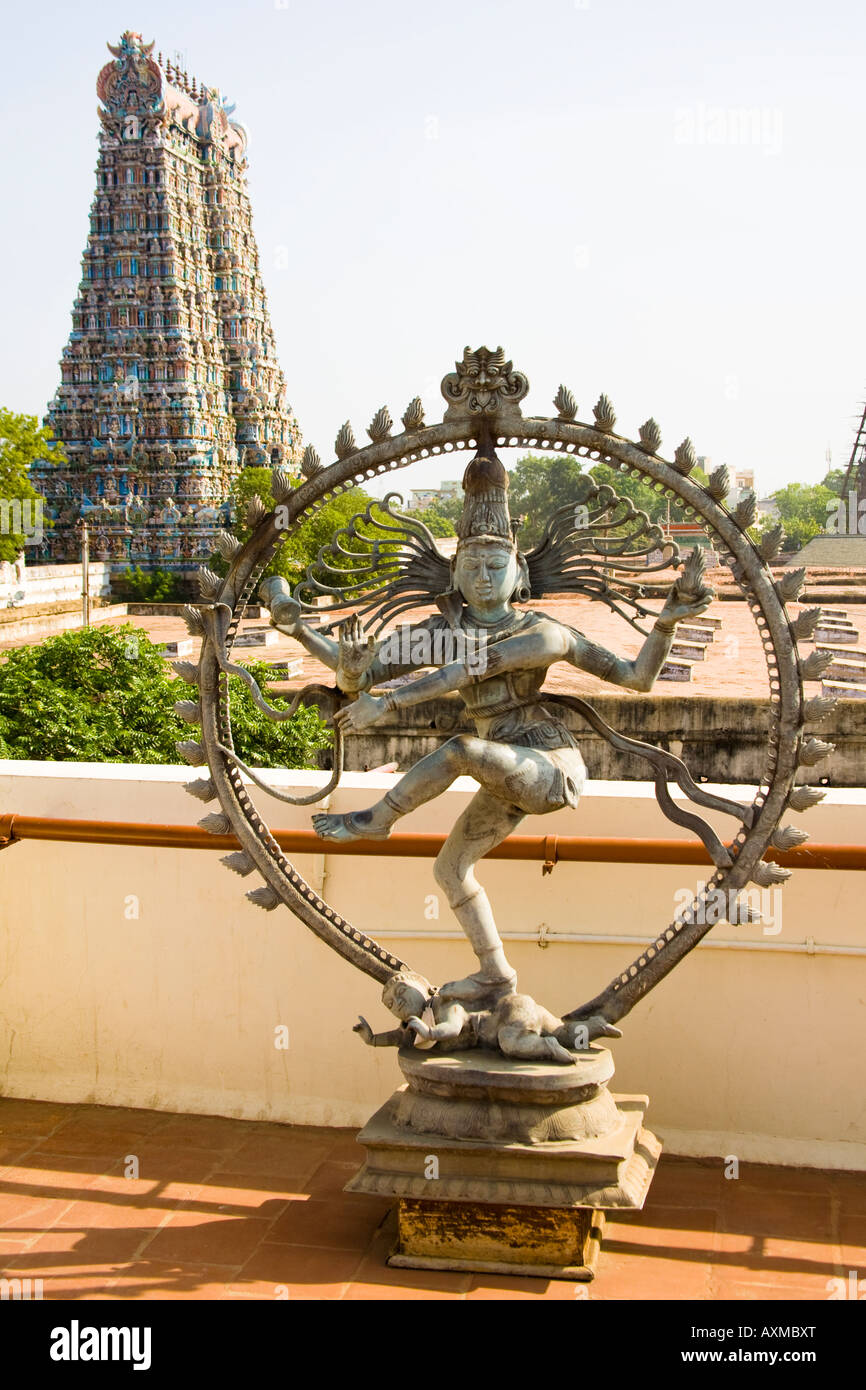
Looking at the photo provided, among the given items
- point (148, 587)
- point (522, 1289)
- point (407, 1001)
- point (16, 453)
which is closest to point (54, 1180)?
point (407, 1001)

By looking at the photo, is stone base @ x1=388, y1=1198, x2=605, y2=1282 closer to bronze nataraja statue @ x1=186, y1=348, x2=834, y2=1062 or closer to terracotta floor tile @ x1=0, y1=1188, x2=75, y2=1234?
bronze nataraja statue @ x1=186, y1=348, x2=834, y2=1062

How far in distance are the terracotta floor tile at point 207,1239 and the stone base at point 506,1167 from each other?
1.25 feet

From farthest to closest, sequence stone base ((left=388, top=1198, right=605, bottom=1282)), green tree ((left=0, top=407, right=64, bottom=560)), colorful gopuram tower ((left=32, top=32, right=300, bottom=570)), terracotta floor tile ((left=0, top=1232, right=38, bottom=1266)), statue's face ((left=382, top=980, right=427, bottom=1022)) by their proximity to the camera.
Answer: colorful gopuram tower ((left=32, top=32, right=300, bottom=570)) < green tree ((left=0, top=407, right=64, bottom=560)) < statue's face ((left=382, top=980, right=427, bottom=1022)) < terracotta floor tile ((left=0, top=1232, right=38, bottom=1266)) < stone base ((left=388, top=1198, right=605, bottom=1282))

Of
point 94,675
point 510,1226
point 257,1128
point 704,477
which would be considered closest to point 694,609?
point 704,477

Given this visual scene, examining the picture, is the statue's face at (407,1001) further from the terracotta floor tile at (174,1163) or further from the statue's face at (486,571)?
the statue's face at (486,571)

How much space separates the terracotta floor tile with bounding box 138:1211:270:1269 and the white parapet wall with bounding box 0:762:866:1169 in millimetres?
831

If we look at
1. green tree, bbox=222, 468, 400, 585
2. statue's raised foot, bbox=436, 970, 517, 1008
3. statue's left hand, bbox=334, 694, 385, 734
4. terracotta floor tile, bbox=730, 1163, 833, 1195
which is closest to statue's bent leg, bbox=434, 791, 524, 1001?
statue's raised foot, bbox=436, 970, 517, 1008

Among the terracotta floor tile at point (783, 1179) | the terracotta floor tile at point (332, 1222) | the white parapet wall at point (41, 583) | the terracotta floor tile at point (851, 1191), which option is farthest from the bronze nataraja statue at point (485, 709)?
the white parapet wall at point (41, 583)

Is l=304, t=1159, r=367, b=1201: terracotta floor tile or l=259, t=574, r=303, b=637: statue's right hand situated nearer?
l=259, t=574, r=303, b=637: statue's right hand

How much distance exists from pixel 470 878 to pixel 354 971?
1.02 metres

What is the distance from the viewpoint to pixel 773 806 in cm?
414

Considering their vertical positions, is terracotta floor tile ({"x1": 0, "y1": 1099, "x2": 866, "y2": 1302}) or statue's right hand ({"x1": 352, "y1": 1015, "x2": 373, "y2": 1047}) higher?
statue's right hand ({"x1": 352, "y1": 1015, "x2": 373, "y2": 1047})

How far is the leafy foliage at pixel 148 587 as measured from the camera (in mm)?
46156

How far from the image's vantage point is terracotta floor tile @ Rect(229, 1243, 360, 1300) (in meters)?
3.89
